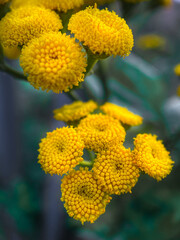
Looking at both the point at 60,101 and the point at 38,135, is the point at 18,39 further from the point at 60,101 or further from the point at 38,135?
the point at 38,135

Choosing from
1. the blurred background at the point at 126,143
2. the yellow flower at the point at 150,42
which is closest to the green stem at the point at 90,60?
the blurred background at the point at 126,143

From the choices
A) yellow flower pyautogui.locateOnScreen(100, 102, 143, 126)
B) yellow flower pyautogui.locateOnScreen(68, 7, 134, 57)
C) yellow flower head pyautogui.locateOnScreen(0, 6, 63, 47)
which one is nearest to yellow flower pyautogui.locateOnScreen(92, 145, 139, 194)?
yellow flower pyautogui.locateOnScreen(100, 102, 143, 126)

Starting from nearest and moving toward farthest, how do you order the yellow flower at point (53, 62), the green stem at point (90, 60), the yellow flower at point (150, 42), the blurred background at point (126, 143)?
the yellow flower at point (53, 62) < the green stem at point (90, 60) < the blurred background at point (126, 143) < the yellow flower at point (150, 42)

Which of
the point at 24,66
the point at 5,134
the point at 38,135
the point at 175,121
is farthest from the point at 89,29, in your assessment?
the point at 38,135

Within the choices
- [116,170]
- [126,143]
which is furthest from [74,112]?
[126,143]

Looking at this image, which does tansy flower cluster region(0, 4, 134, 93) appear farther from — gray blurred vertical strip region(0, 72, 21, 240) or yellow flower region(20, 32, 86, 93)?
gray blurred vertical strip region(0, 72, 21, 240)

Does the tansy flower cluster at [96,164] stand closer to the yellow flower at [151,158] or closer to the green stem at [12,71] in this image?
the yellow flower at [151,158]
